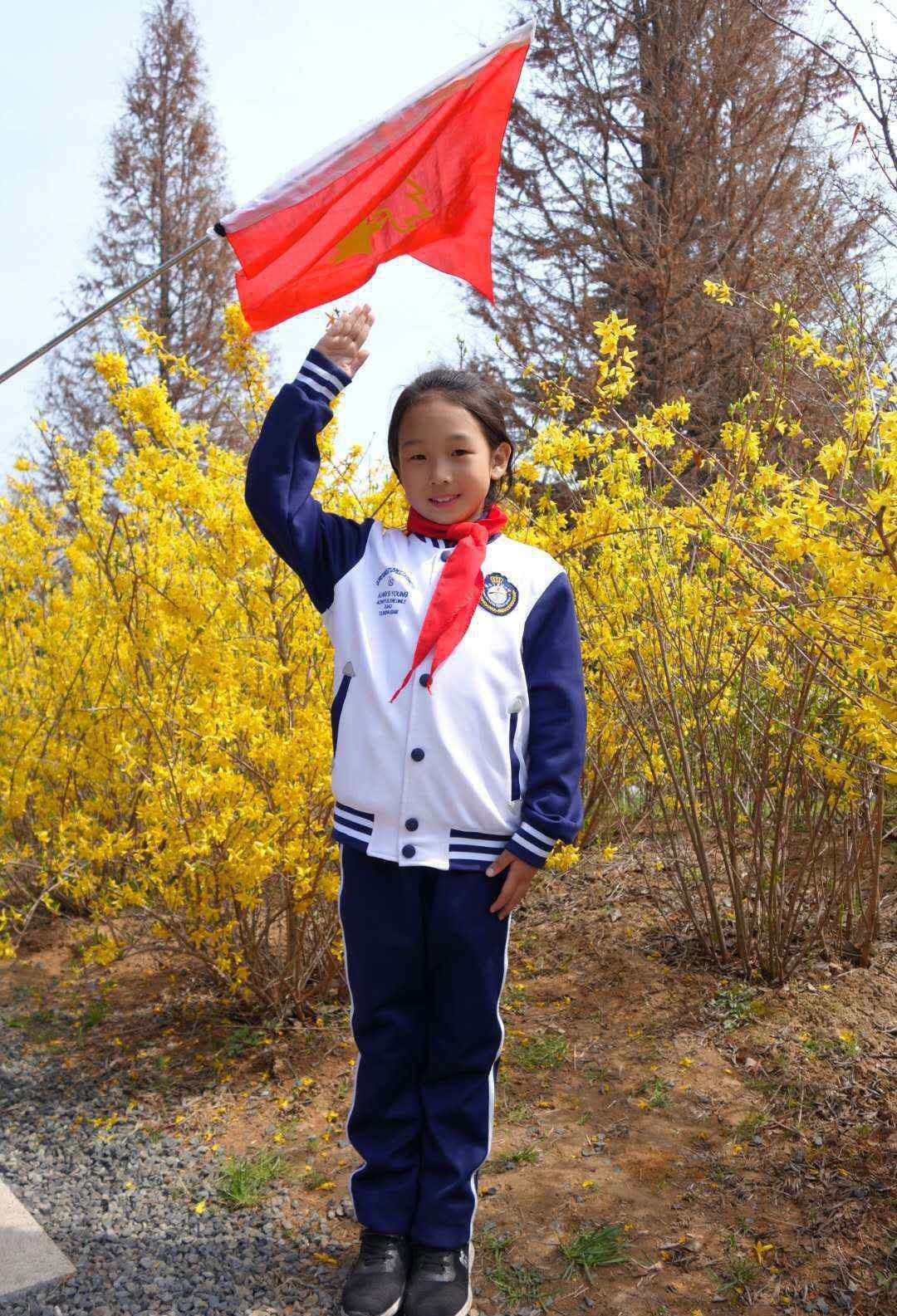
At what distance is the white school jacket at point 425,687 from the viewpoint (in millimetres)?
1939

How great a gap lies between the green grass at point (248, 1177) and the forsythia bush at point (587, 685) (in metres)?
0.59

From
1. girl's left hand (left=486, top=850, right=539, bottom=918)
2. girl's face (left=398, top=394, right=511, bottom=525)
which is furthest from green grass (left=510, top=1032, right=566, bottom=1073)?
girl's face (left=398, top=394, right=511, bottom=525)

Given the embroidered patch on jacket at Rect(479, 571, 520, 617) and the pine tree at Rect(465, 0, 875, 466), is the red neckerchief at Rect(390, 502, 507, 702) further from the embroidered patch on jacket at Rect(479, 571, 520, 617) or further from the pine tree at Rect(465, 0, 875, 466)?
the pine tree at Rect(465, 0, 875, 466)

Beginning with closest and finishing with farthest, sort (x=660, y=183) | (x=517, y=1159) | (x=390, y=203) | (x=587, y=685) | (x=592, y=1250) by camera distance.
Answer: (x=592, y=1250), (x=390, y=203), (x=517, y=1159), (x=587, y=685), (x=660, y=183)

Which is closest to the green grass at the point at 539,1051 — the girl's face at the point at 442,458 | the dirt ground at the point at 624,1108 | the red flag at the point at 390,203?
the dirt ground at the point at 624,1108

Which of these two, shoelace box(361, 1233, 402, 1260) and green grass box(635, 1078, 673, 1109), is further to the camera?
green grass box(635, 1078, 673, 1109)

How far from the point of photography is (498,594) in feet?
6.83

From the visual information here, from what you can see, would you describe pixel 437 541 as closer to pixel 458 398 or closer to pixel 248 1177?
pixel 458 398

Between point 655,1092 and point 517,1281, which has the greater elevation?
point 655,1092

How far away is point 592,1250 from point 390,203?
2.30 meters

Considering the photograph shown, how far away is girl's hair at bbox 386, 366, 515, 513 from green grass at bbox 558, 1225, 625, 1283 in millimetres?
1562

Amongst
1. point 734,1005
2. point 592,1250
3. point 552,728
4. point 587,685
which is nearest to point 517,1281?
point 592,1250

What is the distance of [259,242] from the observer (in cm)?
232

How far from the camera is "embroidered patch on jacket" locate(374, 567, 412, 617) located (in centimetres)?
207
